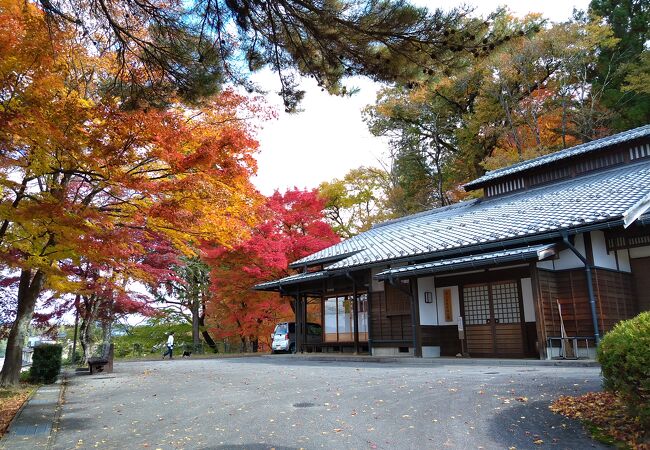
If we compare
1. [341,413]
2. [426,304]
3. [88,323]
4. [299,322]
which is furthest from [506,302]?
[88,323]

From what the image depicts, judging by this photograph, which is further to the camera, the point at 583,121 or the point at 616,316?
the point at 583,121

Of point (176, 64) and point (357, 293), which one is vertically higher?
point (176, 64)

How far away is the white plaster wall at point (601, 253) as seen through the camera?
11.9 meters

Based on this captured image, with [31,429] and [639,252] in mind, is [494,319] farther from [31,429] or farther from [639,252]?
[31,429]

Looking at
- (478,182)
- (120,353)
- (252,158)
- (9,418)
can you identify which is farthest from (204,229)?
(120,353)

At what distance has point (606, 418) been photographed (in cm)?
505

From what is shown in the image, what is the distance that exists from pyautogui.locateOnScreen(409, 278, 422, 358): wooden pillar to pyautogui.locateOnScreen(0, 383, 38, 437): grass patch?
9868mm

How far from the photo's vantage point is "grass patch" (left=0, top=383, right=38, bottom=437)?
23.2 feet

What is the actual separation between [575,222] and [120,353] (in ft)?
101

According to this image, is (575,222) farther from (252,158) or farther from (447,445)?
(447,445)

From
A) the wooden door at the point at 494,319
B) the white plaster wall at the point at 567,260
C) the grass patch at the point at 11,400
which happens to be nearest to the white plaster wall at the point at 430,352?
the wooden door at the point at 494,319

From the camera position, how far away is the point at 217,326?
97.5 ft

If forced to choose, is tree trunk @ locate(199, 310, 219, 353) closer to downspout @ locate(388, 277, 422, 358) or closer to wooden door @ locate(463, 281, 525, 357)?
downspout @ locate(388, 277, 422, 358)

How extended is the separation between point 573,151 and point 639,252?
5.56 meters
